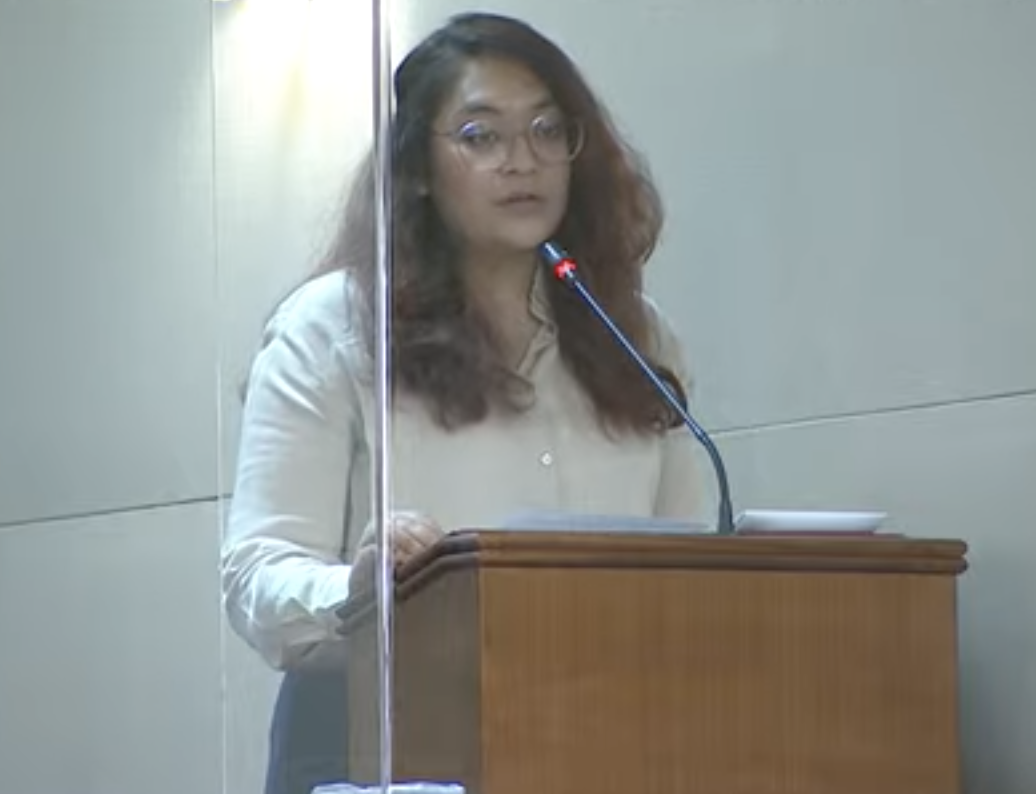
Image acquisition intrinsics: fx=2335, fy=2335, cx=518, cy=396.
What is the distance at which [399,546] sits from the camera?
2.64 m

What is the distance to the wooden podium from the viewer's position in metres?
2.39

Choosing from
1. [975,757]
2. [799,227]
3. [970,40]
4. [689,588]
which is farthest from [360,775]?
[970,40]

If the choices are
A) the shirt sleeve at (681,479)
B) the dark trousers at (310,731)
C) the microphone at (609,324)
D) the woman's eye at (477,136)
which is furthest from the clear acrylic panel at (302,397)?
the shirt sleeve at (681,479)

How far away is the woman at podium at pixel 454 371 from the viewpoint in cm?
279

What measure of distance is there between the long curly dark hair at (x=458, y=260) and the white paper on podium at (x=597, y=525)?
27 centimetres

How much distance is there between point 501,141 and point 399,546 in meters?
0.65

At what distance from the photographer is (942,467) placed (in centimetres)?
307

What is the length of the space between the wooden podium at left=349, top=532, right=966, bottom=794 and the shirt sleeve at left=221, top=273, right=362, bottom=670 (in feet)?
0.23

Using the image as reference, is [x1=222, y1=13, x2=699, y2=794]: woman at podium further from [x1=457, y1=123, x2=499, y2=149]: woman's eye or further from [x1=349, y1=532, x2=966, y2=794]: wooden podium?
[x1=349, y1=532, x2=966, y2=794]: wooden podium

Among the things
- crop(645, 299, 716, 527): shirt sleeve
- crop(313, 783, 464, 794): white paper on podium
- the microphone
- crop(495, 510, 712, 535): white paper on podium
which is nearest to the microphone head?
the microphone

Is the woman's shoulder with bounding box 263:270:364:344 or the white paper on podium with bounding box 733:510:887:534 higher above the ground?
the woman's shoulder with bounding box 263:270:364:344

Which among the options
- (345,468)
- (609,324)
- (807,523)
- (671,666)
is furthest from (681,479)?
(671,666)

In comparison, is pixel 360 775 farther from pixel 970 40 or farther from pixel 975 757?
pixel 970 40

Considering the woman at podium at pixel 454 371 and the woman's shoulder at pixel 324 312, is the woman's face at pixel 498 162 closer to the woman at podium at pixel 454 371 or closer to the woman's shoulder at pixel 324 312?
the woman at podium at pixel 454 371
